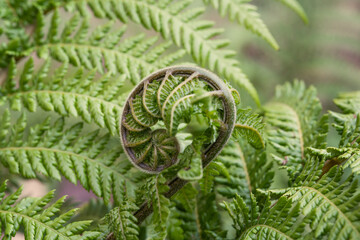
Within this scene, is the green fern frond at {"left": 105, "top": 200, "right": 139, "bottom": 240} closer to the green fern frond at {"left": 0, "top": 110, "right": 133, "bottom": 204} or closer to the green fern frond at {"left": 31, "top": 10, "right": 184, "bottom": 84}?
the green fern frond at {"left": 0, "top": 110, "right": 133, "bottom": 204}

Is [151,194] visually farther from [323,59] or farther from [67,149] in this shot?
[323,59]

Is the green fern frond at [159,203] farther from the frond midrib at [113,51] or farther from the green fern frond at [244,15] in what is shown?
the green fern frond at [244,15]

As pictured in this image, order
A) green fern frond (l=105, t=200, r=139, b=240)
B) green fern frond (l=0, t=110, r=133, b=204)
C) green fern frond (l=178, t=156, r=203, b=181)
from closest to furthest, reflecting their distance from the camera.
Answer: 1. green fern frond (l=178, t=156, r=203, b=181)
2. green fern frond (l=105, t=200, r=139, b=240)
3. green fern frond (l=0, t=110, r=133, b=204)

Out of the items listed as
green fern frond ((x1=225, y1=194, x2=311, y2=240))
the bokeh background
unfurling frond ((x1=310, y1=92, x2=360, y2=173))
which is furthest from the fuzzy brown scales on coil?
the bokeh background

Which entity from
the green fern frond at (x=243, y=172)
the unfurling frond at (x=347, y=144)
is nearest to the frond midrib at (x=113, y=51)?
the green fern frond at (x=243, y=172)

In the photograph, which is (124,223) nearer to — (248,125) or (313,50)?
(248,125)

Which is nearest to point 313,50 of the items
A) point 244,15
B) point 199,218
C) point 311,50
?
point 311,50

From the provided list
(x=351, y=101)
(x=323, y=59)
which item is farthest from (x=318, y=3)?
(x=351, y=101)
